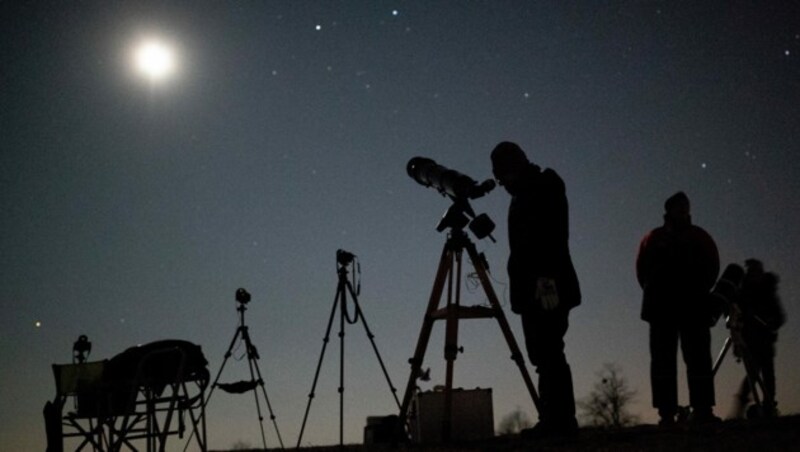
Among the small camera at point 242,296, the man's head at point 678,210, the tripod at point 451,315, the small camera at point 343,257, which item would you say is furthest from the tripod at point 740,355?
the small camera at point 242,296

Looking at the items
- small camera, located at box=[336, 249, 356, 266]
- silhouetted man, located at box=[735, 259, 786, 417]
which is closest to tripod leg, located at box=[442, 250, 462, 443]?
small camera, located at box=[336, 249, 356, 266]

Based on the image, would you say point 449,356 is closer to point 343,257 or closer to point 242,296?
point 343,257

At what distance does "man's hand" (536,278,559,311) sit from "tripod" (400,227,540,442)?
104 centimetres

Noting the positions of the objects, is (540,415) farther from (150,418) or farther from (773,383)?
(773,383)

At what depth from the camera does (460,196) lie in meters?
5.82

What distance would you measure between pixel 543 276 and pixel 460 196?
1328 millimetres

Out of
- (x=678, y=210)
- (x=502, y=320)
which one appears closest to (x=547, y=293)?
(x=502, y=320)

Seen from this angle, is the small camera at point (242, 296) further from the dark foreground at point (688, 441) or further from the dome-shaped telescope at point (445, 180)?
the dark foreground at point (688, 441)

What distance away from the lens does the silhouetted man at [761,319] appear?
800 cm

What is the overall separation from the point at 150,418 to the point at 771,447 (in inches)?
161

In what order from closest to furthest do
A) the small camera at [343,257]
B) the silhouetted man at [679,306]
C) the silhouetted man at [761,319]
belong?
1. the silhouetted man at [679,306]
2. the small camera at [343,257]
3. the silhouetted man at [761,319]

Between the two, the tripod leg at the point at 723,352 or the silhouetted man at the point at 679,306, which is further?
the tripod leg at the point at 723,352

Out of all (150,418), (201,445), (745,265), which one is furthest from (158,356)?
(745,265)

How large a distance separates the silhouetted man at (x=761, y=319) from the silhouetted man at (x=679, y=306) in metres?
2.12
